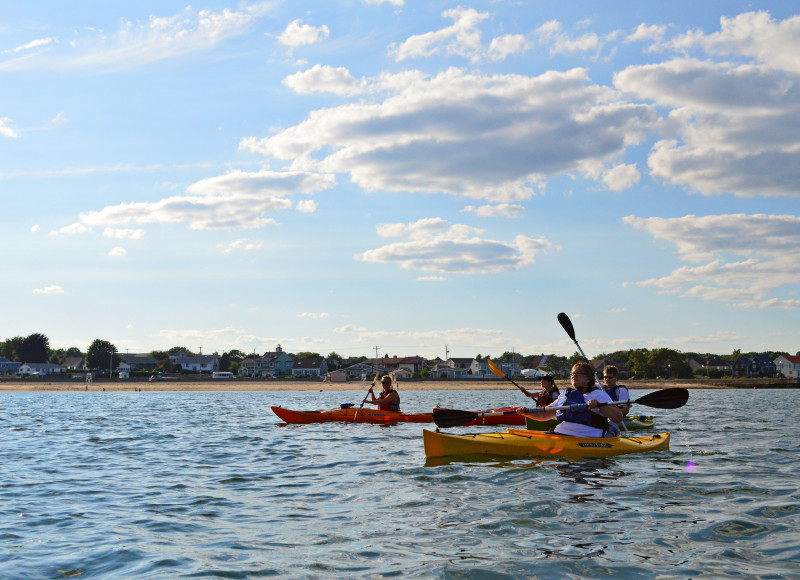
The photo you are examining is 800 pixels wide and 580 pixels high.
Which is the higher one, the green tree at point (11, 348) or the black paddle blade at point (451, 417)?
the green tree at point (11, 348)

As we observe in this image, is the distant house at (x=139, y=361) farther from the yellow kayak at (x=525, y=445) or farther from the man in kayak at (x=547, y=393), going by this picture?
the yellow kayak at (x=525, y=445)

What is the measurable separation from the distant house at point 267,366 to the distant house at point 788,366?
315 ft

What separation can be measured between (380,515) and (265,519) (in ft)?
4.27

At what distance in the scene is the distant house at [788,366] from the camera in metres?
122

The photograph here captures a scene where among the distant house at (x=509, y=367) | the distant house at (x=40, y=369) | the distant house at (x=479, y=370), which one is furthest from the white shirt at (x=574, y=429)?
the distant house at (x=40, y=369)

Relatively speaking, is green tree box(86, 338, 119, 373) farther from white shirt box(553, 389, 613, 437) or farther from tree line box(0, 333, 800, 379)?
white shirt box(553, 389, 613, 437)

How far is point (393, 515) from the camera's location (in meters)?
7.43

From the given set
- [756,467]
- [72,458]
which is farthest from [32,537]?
[756,467]

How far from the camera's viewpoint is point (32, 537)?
6602mm

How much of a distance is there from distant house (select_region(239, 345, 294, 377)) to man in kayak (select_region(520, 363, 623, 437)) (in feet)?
392

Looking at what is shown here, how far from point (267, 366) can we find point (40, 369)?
134ft

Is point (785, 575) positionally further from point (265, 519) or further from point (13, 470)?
point (13, 470)

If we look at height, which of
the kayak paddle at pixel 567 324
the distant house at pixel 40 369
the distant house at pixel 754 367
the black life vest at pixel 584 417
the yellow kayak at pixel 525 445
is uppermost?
the kayak paddle at pixel 567 324

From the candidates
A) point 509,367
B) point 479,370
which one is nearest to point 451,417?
point 479,370
